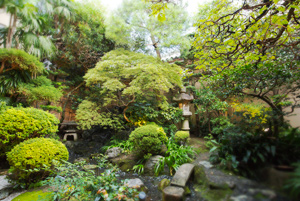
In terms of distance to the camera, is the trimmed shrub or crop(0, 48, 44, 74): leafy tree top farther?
crop(0, 48, 44, 74): leafy tree top

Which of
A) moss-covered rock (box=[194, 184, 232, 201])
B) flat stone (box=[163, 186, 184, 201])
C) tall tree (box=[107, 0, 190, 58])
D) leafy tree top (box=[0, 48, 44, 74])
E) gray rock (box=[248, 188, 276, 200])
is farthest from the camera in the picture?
tall tree (box=[107, 0, 190, 58])

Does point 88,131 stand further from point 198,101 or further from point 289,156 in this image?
point 289,156

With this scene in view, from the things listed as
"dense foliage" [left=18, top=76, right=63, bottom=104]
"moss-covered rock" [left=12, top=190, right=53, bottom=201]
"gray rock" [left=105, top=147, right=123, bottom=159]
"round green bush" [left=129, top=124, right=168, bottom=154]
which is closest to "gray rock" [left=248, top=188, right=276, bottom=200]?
"moss-covered rock" [left=12, top=190, right=53, bottom=201]

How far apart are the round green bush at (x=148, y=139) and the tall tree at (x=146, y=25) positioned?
4.04 meters

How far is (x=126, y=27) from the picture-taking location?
6.31m

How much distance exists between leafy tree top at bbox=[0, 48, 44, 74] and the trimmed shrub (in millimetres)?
1508

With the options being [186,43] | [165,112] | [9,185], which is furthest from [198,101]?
[9,185]

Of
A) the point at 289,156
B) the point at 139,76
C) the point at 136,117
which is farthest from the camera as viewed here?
the point at 136,117

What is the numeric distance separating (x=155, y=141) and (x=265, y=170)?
341cm

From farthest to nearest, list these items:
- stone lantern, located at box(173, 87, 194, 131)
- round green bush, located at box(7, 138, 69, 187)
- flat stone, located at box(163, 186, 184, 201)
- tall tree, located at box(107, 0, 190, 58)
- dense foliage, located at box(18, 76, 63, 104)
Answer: tall tree, located at box(107, 0, 190, 58) → stone lantern, located at box(173, 87, 194, 131) → dense foliage, located at box(18, 76, 63, 104) → round green bush, located at box(7, 138, 69, 187) → flat stone, located at box(163, 186, 184, 201)

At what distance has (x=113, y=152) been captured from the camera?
5004 millimetres

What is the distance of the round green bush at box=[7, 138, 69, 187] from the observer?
2.73m

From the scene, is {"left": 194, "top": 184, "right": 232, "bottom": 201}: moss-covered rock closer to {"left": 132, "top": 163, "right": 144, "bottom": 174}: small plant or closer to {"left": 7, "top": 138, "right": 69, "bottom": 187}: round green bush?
{"left": 7, "top": 138, "right": 69, "bottom": 187}: round green bush

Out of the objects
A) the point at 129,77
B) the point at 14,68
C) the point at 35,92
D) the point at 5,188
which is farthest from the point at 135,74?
the point at 5,188
